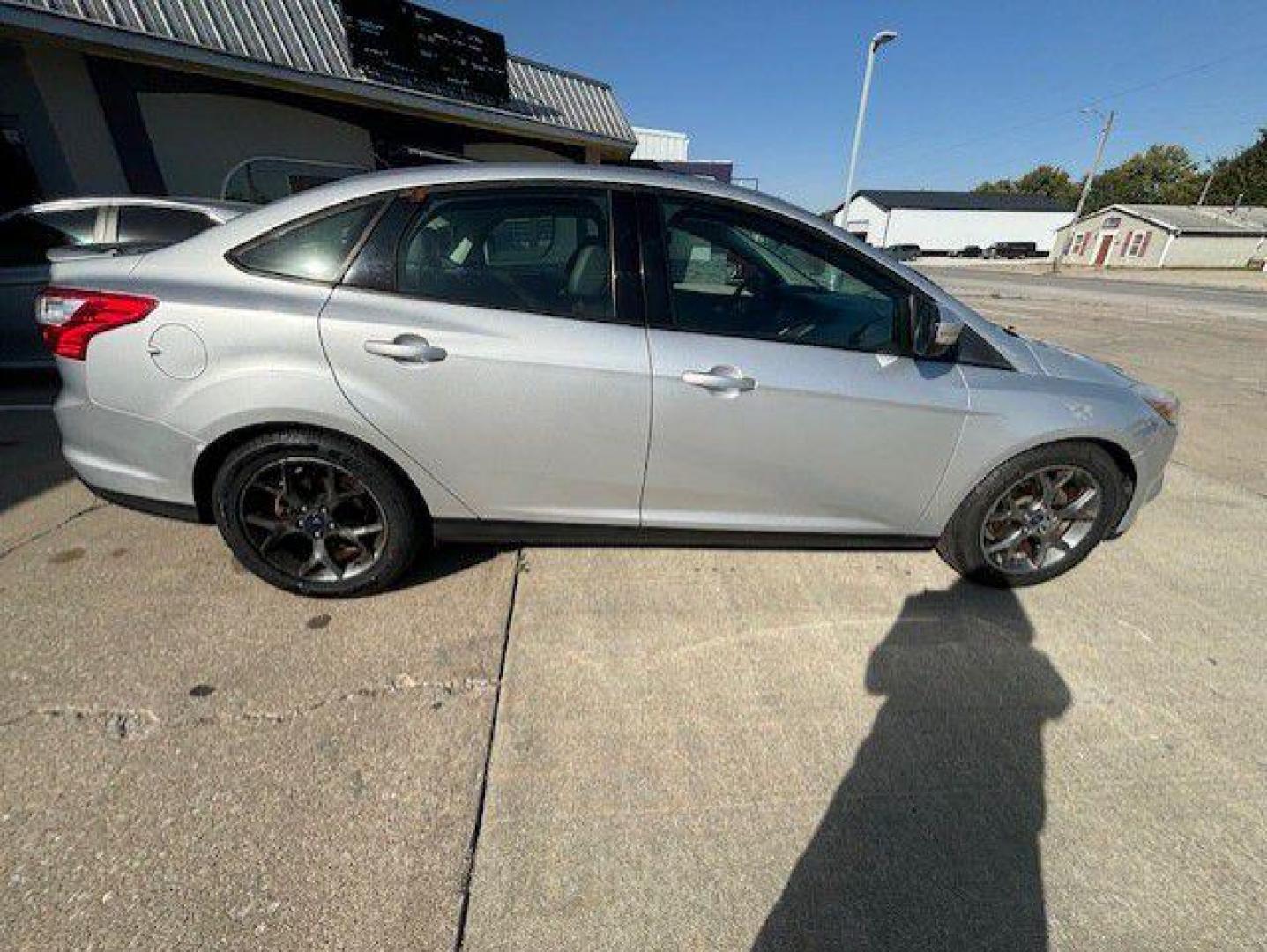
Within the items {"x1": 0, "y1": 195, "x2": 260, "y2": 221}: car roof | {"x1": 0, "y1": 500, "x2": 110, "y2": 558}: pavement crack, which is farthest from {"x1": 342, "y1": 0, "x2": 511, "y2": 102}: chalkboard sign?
{"x1": 0, "y1": 500, "x2": 110, "y2": 558}: pavement crack

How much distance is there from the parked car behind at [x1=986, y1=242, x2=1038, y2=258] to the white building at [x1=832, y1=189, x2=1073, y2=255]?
115 inches

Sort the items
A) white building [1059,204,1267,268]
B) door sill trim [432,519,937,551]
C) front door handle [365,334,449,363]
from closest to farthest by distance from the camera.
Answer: front door handle [365,334,449,363], door sill trim [432,519,937,551], white building [1059,204,1267,268]

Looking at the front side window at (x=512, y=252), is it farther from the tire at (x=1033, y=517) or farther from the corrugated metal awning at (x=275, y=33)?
the corrugated metal awning at (x=275, y=33)

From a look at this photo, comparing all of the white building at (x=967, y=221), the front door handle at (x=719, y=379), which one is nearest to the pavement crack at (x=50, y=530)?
the front door handle at (x=719, y=379)

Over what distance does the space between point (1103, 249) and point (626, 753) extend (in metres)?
65.9

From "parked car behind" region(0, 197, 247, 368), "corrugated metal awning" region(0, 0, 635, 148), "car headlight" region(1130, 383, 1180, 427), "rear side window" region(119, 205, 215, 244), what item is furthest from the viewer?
"corrugated metal awning" region(0, 0, 635, 148)

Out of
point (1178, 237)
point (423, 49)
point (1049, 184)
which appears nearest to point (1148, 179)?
point (1049, 184)

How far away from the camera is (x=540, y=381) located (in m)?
2.04

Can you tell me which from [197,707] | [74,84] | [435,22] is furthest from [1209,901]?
[435,22]

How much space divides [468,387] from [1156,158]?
10912cm

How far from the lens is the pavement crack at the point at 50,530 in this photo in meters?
2.67

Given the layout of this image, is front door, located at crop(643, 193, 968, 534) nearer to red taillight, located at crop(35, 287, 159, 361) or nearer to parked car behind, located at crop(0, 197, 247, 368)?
red taillight, located at crop(35, 287, 159, 361)

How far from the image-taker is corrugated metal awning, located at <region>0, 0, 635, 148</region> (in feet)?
20.2

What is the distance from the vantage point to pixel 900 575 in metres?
2.74
